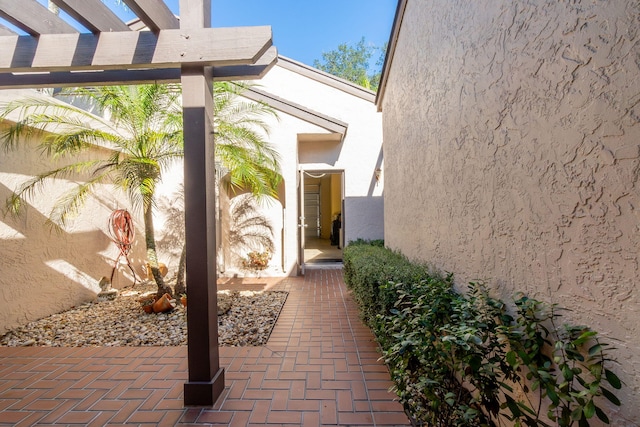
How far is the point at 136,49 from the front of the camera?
2605 millimetres

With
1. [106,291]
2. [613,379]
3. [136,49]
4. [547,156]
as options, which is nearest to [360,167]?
[136,49]

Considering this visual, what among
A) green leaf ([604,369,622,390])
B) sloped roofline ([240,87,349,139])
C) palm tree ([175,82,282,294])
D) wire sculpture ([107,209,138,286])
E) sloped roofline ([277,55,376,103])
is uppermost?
sloped roofline ([277,55,376,103])

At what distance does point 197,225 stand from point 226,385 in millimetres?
1674

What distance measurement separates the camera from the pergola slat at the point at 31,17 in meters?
2.47

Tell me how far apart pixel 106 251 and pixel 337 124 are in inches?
237

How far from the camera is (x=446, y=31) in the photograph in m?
3.10

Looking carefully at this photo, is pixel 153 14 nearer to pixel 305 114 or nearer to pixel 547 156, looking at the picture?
pixel 547 156

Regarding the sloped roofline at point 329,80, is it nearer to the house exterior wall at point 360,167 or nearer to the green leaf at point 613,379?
the house exterior wall at point 360,167

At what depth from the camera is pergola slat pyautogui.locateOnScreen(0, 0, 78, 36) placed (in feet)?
8.11

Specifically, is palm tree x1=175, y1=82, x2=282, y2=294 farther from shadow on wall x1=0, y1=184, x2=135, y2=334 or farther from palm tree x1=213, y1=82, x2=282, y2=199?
shadow on wall x1=0, y1=184, x2=135, y2=334

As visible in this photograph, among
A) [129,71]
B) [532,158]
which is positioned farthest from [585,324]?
[129,71]

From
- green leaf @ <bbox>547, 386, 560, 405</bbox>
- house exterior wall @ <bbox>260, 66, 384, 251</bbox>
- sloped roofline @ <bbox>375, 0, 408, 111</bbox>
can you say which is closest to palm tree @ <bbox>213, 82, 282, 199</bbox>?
house exterior wall @ <bbox>260, 66, 384, 251</bbox>

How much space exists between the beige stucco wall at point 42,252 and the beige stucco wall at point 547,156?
602 centimetres

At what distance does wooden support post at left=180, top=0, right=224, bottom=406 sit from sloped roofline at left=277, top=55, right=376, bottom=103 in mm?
6633
